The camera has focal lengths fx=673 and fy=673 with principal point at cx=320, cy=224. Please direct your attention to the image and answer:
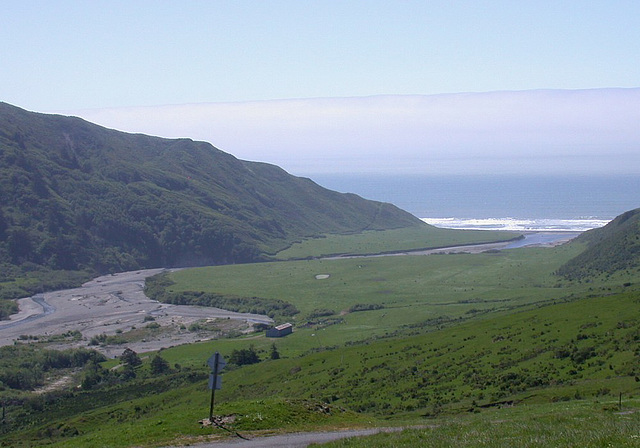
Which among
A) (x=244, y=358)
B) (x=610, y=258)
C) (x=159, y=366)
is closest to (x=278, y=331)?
(x=244, y=358)

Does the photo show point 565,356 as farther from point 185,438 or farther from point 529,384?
point 185,438

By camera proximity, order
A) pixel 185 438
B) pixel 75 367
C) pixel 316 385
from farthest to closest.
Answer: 1. pixel 75 367
2. pixel 316 385
3. pixel 185 438

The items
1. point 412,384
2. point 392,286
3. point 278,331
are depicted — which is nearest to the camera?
point 412,384

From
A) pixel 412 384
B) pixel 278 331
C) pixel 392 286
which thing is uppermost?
pixel 392 286

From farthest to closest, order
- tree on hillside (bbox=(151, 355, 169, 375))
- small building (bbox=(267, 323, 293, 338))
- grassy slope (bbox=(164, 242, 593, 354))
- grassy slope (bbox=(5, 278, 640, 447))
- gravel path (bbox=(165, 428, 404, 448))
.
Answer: small building (bbox=(267, 323, 293, 338))
grassy slope (bbox=(164, 242, 593, 354))
tree on hillside (bbox=(151, 355, 169, 375))
grassy slope (bbox=(5, 278, 640, 447))
gravel path (bbox=(165, 428, 404, 448))

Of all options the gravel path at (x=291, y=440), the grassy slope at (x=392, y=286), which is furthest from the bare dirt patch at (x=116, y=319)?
the gravel path at (x=291, y=440)

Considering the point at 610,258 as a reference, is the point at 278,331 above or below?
below

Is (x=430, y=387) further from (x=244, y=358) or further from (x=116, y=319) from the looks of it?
(x=116, y=319)

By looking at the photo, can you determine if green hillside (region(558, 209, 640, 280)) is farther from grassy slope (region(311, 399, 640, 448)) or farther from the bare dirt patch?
grassy slope (region(311, 399, 640, 448))

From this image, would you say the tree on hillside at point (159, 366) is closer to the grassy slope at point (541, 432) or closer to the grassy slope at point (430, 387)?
the grassy slope at point (430, 387)

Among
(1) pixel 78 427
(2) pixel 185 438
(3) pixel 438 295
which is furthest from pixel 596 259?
(2) pixel 185 438

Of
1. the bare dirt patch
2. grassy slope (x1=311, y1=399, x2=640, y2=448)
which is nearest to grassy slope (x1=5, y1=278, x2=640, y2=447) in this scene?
grassy slope (x1=311, y1=399, x2=640, y2=448)
